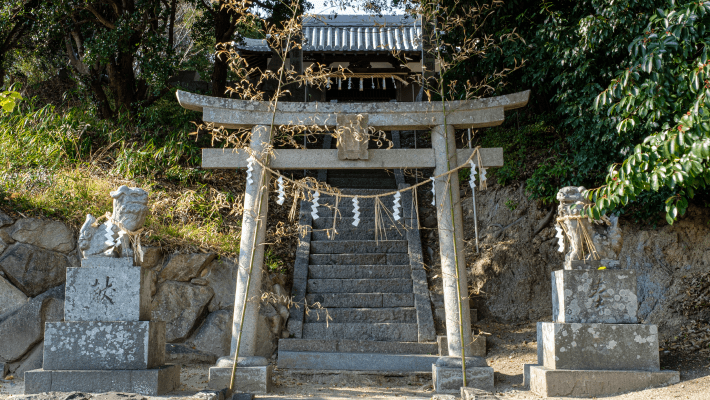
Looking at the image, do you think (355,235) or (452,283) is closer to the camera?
(452,283)

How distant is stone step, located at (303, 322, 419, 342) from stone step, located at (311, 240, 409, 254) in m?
1.65

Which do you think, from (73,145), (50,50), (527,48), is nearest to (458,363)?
(527,48)

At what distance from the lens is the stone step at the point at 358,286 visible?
A: 7668mm

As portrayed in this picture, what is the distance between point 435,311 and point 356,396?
2311 millimetres

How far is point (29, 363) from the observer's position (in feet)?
19.8

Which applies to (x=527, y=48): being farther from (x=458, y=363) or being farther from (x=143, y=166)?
(x=143, y=166)

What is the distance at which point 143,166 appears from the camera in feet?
28.6

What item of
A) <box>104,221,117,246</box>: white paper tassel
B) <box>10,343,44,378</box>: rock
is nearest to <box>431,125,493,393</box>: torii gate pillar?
<box>104,221,117,246</box>: white paper tassel

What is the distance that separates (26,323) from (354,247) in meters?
4.65

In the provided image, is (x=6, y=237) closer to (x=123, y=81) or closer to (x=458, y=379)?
(x=123, y=81)

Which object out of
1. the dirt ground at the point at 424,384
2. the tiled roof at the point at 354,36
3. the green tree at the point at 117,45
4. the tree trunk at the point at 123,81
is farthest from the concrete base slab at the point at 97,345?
the tiled roof at the point at 354,36

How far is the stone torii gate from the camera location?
5602 millimetres

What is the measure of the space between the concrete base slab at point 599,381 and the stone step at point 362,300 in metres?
2.99

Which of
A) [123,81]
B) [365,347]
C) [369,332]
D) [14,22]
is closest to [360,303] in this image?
[369,332]
